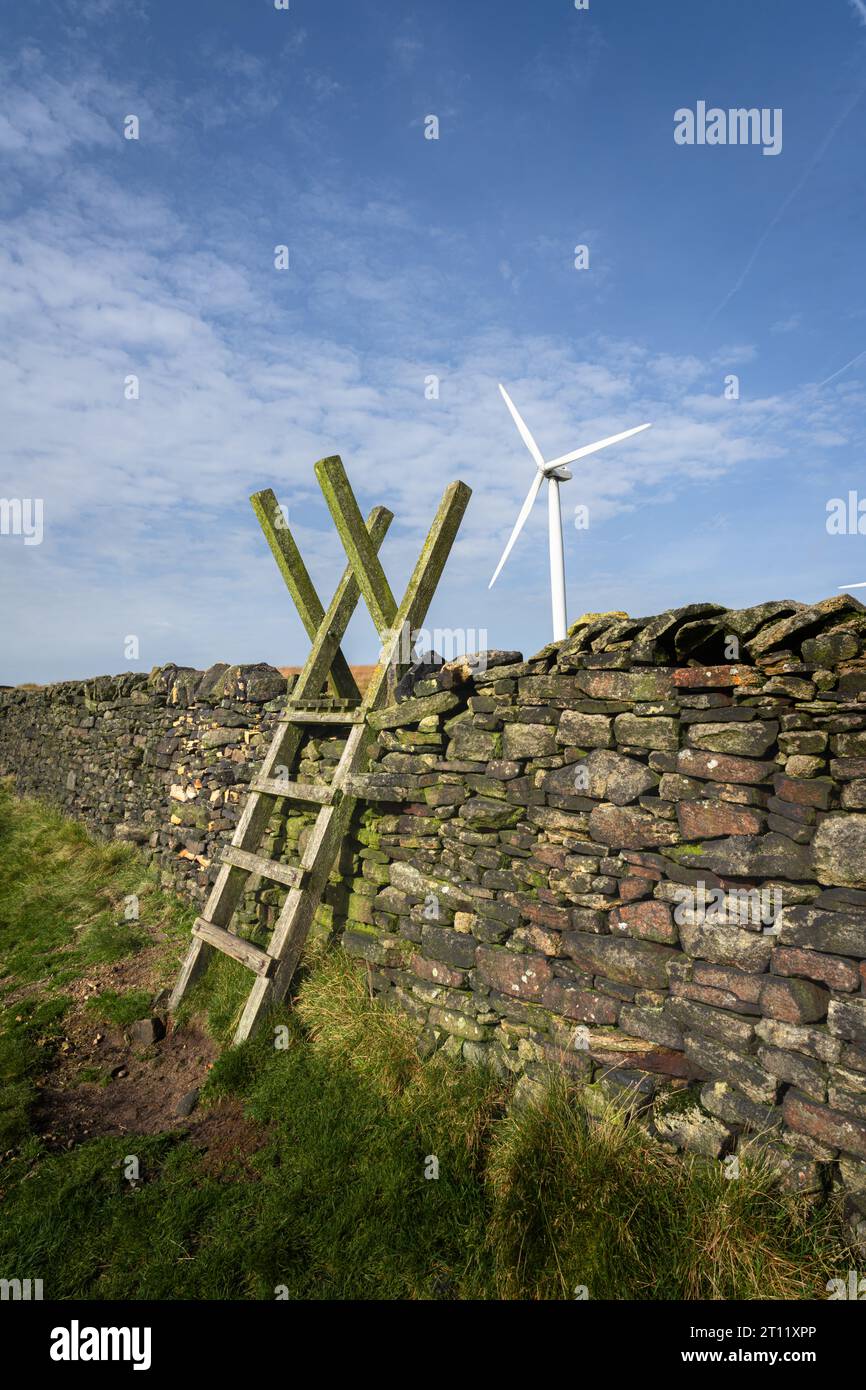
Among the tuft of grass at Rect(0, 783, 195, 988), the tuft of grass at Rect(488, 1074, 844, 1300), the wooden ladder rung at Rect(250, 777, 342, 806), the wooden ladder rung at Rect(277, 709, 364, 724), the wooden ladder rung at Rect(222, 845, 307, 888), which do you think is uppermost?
the wooden ladder rung at Rect(277, 709, 364, 724)

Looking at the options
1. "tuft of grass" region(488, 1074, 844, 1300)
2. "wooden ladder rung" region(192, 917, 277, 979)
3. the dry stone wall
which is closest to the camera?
"tuft of grass" region(488, 1074, 844, 1300)

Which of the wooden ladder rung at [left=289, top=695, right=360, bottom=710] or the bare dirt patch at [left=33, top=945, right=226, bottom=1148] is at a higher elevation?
the wooden ladder rung at [left=289, top=695, right=360, bottom=710]

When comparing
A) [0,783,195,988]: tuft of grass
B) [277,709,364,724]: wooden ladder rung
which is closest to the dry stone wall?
[277,709,364,724]: wooden ladder rung

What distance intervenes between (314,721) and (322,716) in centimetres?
15

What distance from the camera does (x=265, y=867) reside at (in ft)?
19.2

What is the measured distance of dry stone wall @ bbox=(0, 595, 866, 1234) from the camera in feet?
10.5

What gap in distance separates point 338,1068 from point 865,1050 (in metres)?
3.22

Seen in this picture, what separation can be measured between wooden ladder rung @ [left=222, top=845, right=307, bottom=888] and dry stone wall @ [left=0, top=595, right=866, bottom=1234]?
1.80 feet

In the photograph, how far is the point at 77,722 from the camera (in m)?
12.3

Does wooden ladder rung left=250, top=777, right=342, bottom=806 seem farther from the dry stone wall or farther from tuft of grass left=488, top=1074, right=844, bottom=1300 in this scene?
tuft of grass left=488, top=1074, right=844, bottom=1300

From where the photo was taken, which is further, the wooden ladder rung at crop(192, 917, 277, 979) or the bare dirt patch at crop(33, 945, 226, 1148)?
the wooden ladder rung at crop(192, 917, 277, 979)

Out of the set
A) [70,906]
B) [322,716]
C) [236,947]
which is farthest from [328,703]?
[70,906]
